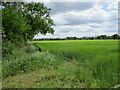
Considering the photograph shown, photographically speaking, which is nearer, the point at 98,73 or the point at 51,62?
the point at 98,73

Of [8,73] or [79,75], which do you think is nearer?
[79,75]

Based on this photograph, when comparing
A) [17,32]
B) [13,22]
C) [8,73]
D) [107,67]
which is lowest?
[8,73]

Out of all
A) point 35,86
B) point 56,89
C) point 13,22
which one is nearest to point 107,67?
point 56,89

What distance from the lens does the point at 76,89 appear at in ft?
10.2

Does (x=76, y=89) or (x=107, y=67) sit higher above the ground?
(x=107, y=67)

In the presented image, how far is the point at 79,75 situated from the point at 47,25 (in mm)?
16517

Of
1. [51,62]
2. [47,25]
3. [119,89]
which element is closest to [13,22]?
[51,62]

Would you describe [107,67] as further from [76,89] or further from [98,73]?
[76,89]

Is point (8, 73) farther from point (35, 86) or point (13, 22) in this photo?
point (13, 22)

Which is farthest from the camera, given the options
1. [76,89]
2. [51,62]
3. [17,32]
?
[17,32]

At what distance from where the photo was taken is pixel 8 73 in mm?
4828

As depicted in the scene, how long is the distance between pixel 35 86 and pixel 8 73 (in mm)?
1911

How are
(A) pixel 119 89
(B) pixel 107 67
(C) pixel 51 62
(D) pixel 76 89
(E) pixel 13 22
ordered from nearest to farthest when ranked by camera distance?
(A) pixel 119 89, (D) pixel 76 89, (B) pixel 107 67, (C) pixel 51 62, (E) pixel 13 22

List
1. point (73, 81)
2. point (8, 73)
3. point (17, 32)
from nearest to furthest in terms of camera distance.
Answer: point (73, 81) < point (8, 73) < point (17, 32)
